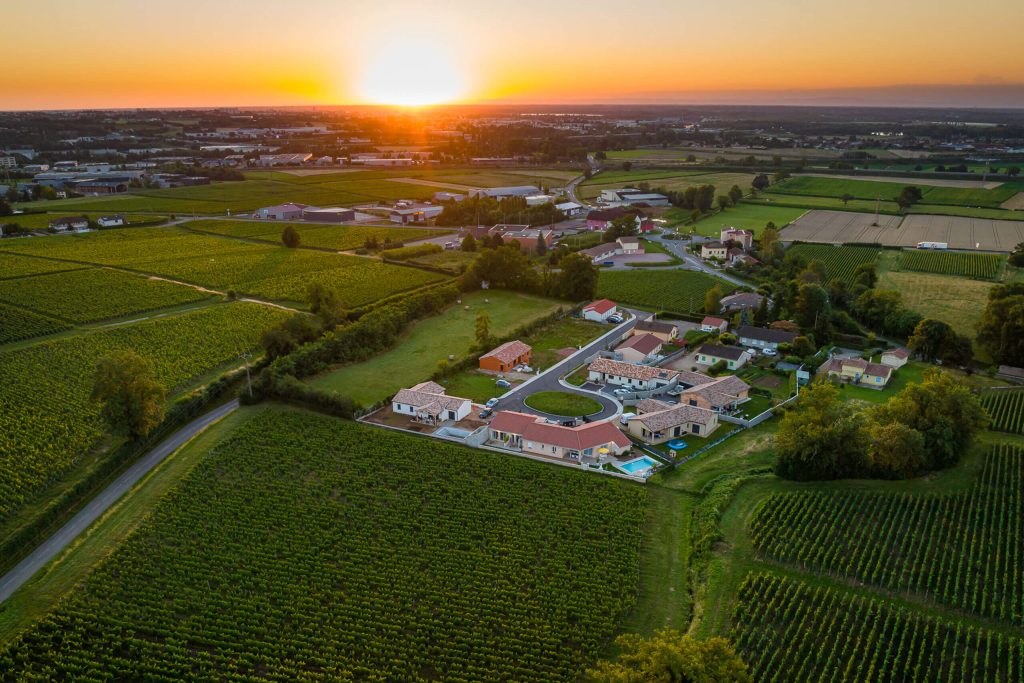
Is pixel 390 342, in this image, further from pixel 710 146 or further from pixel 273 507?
pixel 710 146

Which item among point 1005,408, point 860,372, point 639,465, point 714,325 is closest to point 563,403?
point 639,465

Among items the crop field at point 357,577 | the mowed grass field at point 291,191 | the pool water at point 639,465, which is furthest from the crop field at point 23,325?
the mowed grass field at point 291,191

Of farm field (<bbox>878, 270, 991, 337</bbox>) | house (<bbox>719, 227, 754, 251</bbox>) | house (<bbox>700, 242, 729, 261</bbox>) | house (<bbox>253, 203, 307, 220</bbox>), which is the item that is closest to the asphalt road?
farm field (<bbox>878, 270, 991, 337</bbox>)

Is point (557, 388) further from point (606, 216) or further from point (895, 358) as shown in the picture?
point (606, 216)

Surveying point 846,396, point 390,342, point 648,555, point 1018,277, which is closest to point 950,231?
point 1018,277

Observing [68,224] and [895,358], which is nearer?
[895,358]

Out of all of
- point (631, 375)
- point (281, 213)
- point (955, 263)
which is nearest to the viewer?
point (631, 375)
